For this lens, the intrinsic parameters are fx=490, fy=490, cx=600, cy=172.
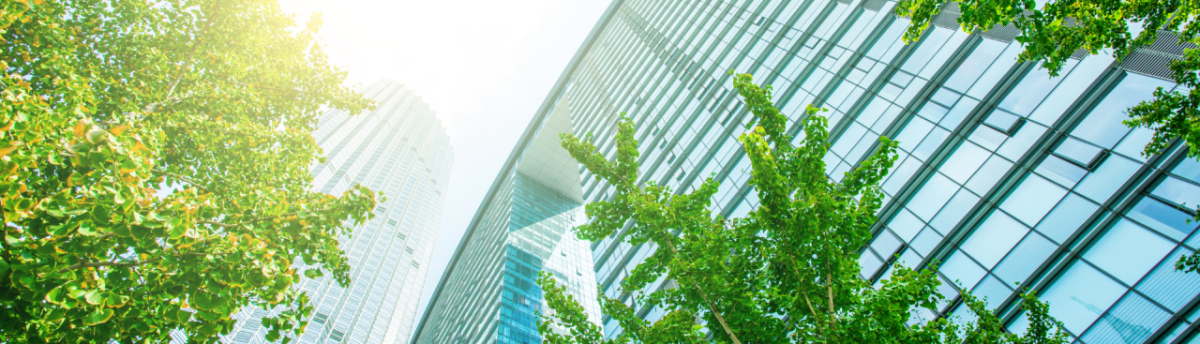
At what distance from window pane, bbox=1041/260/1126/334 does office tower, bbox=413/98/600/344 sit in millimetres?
16065

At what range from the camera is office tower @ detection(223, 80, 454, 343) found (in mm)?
58906

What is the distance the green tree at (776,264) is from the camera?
568cm

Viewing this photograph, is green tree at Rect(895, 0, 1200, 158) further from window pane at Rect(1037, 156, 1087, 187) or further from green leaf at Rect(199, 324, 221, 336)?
green leaf at Rect(199, 324, 221, 336)

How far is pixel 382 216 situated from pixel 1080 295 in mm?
81908

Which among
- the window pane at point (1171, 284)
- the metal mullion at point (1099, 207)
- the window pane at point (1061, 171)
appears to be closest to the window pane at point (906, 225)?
the metal mullion at point (1099, 207)

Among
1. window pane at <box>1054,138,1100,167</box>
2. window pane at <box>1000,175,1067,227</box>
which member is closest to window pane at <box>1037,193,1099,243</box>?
window pane at <box>1000,175,1067,227</box>

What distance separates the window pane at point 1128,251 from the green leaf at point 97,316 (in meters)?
15.0

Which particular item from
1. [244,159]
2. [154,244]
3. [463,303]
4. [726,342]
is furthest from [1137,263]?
[463,303]

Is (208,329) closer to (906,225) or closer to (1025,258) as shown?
(1025,258)

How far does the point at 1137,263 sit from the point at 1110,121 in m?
3.25

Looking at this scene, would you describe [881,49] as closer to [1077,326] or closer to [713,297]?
[1077,326]

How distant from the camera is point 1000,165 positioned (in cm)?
1187

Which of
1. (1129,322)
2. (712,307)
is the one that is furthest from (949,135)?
(712,307)

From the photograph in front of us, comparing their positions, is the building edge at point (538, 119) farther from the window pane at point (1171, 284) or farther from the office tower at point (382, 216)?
the window pane at point (1171, 284)
